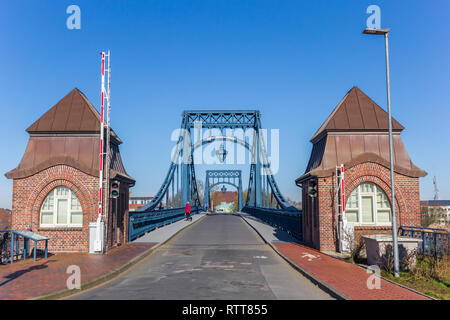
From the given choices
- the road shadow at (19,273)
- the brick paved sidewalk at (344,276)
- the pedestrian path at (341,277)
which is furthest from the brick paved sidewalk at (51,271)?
the brick paved sidewalk at (344,276)

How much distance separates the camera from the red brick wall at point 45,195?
15.8m

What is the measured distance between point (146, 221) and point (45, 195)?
851cm

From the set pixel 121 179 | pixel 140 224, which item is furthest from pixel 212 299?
pixel 140 224

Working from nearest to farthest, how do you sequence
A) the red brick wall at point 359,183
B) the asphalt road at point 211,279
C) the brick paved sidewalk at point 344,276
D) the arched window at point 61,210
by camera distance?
the brick paved sidewalk at point 344,276 < the asphalt road at point 211,279 < the arched window at point 61,210 < the red brick wall at point 359,183

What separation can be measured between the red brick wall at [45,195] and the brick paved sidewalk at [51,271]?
25.6 inches

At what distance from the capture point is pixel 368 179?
16578 mm

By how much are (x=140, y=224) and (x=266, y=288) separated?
45.1ft

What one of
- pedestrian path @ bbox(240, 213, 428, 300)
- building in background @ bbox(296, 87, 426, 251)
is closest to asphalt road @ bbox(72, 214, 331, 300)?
pedestrian path @ bbox(240, 213, 428, 300)

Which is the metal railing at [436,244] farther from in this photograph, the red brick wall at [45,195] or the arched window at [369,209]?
the red brick wall at [45,195]

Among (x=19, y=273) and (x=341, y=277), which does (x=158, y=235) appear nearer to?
(x=19, y=273)

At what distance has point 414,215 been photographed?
1639cm

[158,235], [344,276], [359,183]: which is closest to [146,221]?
[158,235]

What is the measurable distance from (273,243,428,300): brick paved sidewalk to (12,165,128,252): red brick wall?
23.1 feet

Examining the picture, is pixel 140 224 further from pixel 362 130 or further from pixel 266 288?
pixel 266 288
